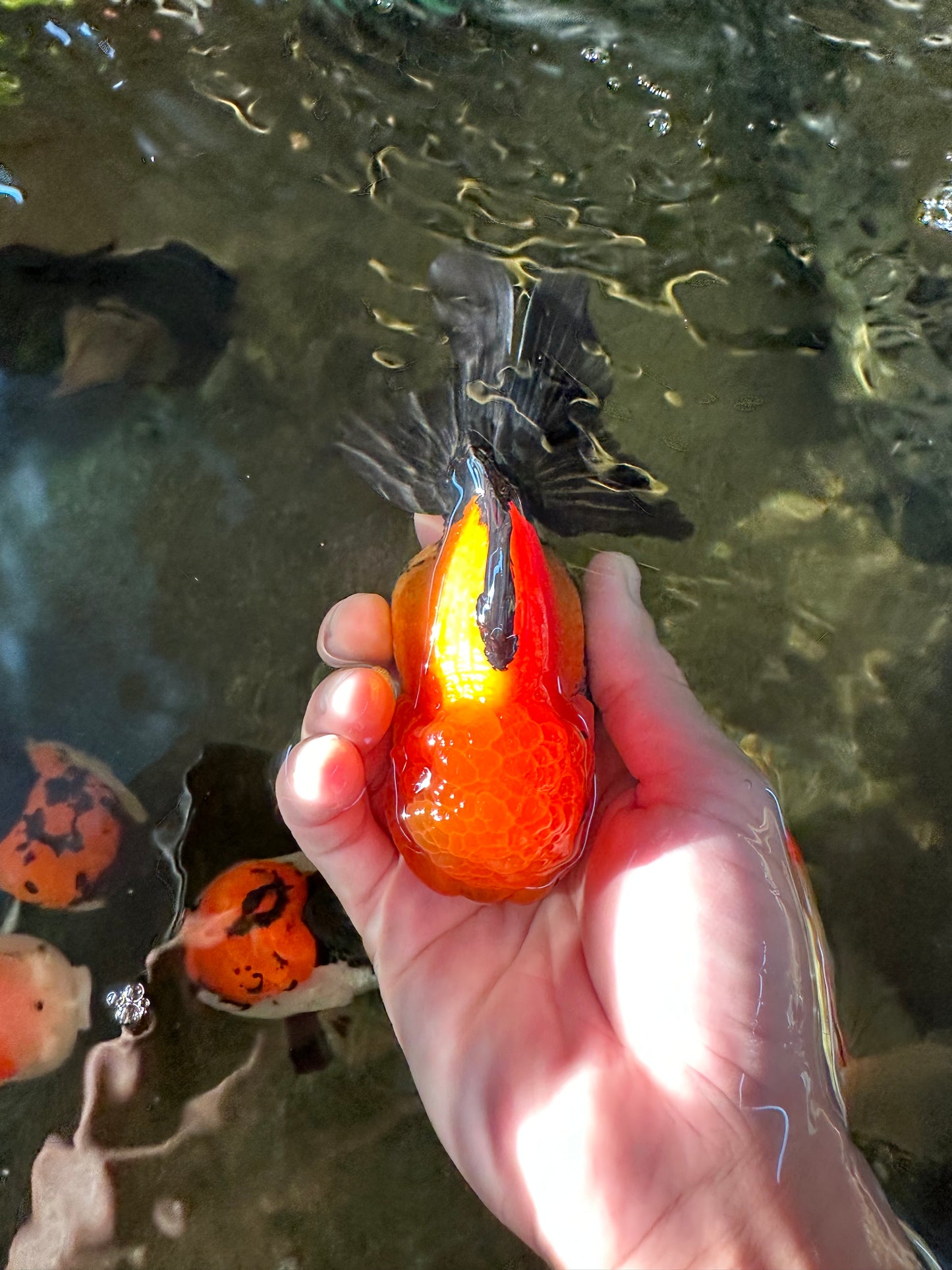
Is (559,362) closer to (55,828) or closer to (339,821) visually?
(339,821)

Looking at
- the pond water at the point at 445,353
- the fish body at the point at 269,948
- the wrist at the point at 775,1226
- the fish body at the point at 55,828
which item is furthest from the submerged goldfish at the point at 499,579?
the fish body at the point at 55,828

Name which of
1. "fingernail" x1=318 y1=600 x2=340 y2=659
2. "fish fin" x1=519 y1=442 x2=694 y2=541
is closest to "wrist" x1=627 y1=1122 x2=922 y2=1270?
"fingernail" x1=318 y1=600 x2=340 y2=659

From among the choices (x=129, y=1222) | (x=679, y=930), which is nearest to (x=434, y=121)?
(x=679, y=930)

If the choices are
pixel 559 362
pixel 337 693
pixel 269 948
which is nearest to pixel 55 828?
pixel 269 948

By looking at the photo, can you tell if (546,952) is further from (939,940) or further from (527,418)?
(527,418)

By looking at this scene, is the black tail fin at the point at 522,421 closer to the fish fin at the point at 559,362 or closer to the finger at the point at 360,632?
the fish fin at the point at 559,362
